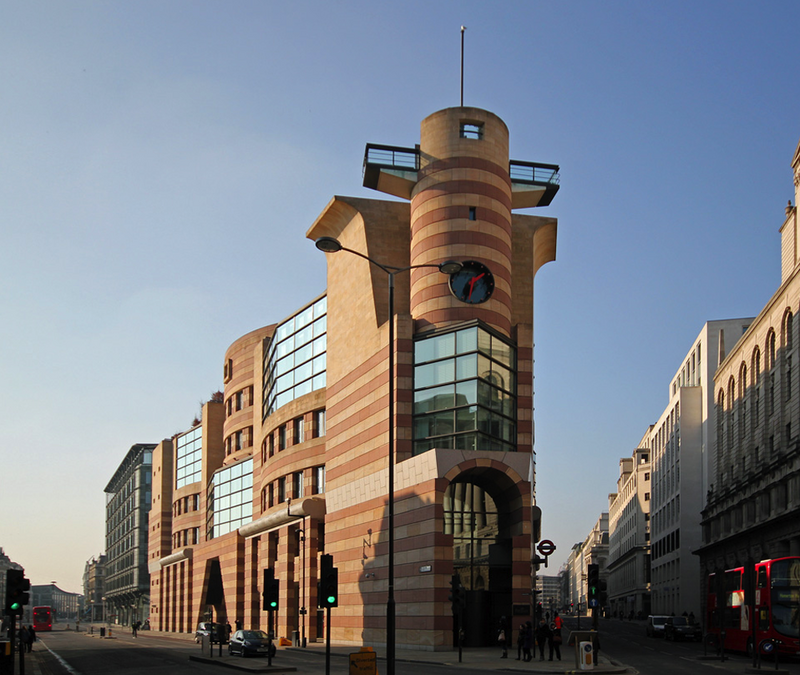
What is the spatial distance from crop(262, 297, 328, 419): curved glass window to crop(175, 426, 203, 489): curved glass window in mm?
30115

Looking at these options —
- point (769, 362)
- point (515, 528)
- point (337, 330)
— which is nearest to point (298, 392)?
point (337, 330)

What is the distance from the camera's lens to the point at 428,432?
155ft

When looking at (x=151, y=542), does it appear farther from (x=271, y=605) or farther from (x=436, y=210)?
(x=271, y=605)

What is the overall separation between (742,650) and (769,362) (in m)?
31.3

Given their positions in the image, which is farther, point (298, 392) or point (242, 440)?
point (242, 440)

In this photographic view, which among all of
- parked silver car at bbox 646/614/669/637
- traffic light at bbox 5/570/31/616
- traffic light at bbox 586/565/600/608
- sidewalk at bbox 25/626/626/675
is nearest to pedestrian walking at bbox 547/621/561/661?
sidewalk at bbox 25/626/626/675

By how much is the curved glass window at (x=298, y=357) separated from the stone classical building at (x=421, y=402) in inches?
9.1

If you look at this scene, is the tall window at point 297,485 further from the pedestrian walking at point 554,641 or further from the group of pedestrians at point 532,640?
the pedestrian walking at point 554,641

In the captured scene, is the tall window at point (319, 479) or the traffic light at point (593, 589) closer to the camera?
the traffic light at point (593, 589)

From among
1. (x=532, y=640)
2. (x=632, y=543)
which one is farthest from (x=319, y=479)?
(x=632, y=543)

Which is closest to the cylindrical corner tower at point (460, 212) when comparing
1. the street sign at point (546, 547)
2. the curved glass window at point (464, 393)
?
the curved glass window at point (464, 393)

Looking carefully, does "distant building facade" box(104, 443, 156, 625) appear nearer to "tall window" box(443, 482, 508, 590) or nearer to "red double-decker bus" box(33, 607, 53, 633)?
"red double-decker bus" box(33, 607, 53, 633)

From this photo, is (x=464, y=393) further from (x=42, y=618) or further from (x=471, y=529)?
(x=42, y=618)

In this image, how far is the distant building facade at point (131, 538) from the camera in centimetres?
14725
